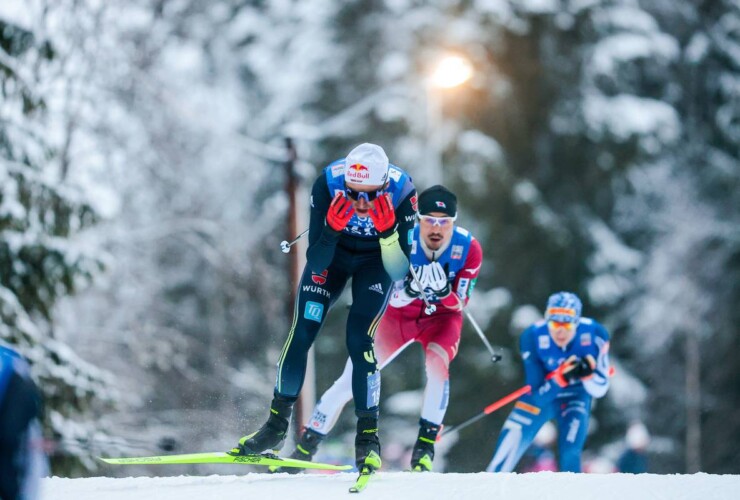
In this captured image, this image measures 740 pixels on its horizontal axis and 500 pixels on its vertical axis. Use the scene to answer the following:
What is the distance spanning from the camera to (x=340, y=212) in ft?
21.1

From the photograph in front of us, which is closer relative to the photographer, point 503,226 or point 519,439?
point 519,439

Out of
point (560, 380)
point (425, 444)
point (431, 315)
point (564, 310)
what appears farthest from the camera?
point (564, 310)

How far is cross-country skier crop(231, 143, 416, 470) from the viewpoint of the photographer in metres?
6.47

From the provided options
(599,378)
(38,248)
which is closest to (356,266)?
(599,378)

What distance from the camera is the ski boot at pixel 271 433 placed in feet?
22.4

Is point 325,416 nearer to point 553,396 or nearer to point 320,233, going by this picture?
point 320,233

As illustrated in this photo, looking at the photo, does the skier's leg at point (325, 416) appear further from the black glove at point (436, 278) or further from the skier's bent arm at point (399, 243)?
the skier's bent arm at point (399, 243)

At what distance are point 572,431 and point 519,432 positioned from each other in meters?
0.50

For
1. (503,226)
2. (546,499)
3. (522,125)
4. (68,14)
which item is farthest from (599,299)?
(546,499)

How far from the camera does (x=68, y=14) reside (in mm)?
17328

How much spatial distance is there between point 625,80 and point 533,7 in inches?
121

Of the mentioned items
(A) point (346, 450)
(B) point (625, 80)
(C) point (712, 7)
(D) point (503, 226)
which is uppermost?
(C) point (712, 7)

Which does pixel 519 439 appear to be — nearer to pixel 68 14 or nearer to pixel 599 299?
pixel 68 14

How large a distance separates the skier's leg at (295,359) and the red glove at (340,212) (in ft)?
1.85
